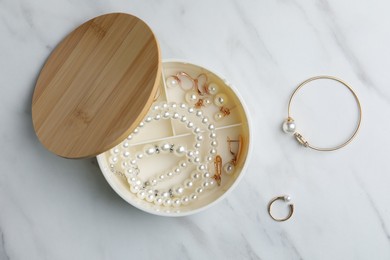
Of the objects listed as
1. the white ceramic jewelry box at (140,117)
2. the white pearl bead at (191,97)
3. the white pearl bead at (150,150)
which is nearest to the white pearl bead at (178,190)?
the white ceramic jewelry box at (140,117)

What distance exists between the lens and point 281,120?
1.13m

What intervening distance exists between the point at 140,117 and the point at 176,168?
0.78ft

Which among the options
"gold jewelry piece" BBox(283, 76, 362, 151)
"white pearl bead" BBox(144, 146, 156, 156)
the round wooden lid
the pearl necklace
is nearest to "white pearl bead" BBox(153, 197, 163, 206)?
the pearl necklace

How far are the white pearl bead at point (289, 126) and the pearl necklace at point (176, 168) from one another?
0.59ft

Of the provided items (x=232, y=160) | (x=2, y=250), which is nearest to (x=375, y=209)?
(x=232, y=160)

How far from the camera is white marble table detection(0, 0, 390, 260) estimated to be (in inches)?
43.9

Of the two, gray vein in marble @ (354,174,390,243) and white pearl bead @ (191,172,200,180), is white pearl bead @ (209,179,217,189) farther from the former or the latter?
gray vein in marble @ (354,174,390,243)

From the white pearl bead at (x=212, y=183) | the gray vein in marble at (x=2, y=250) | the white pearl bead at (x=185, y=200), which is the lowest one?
the gray vein in marble at (x=2, y=250)

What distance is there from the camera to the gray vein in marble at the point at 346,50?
1116 mm

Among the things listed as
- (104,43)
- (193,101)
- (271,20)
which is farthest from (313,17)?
(104,43)

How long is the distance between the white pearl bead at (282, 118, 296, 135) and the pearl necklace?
0.59ft

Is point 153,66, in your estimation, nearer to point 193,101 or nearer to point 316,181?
point 193,101

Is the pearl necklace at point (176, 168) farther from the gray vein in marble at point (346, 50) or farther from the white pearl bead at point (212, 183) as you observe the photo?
the gray vein in marble at point (346, 50)

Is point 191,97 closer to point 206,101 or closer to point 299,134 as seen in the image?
point 206,101
